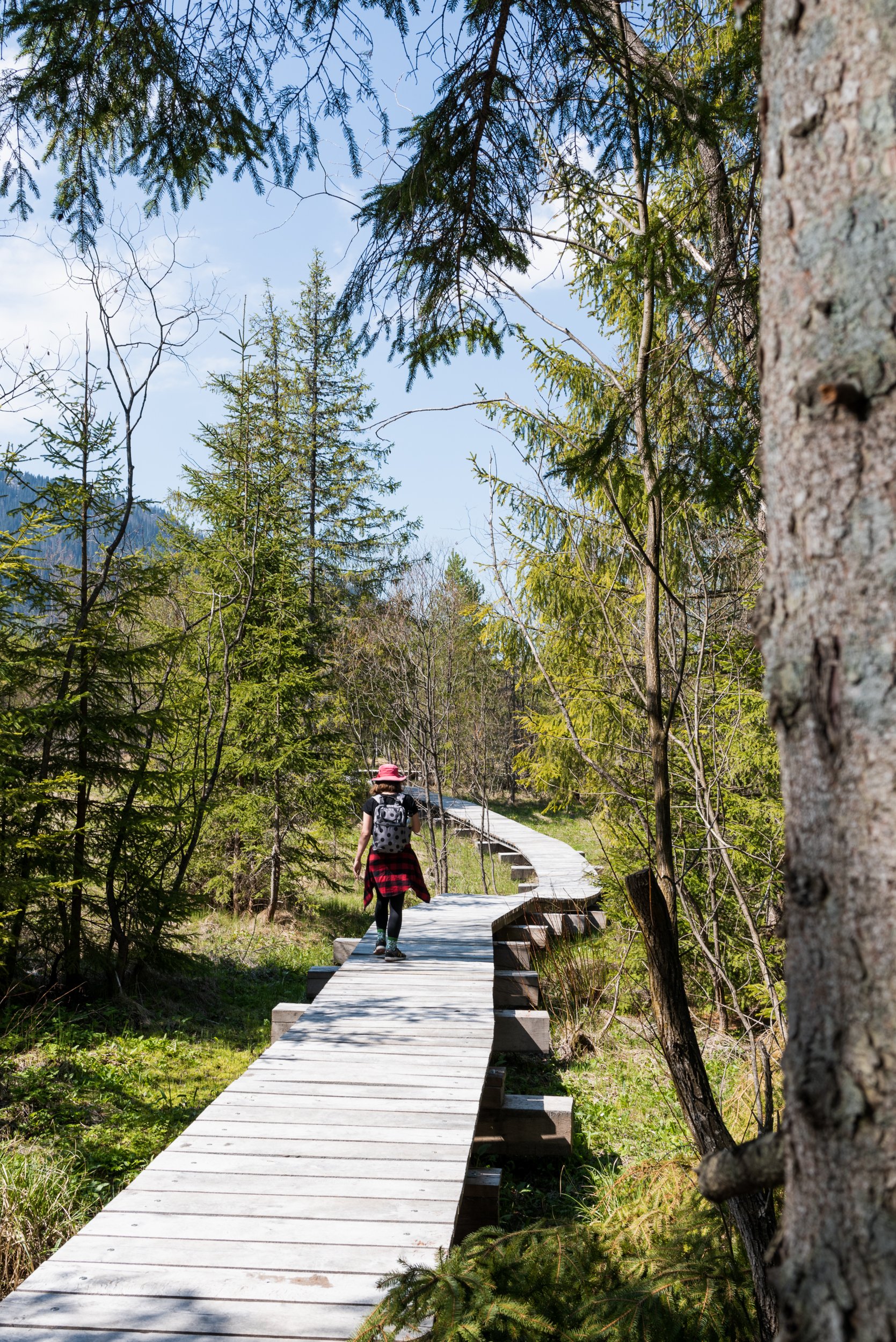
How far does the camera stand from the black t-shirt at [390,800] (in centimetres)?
692

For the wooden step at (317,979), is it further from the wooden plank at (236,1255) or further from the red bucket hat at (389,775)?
the wooden plank at (236,1255)

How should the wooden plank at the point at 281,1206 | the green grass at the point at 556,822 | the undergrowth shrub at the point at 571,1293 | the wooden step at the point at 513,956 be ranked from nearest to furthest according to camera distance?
the undergrowth shrub at the point at 571,1293
the wooden plank at the point at 281,1206
the wooden step at the point at 513,956
the green grass at the point at 556,822

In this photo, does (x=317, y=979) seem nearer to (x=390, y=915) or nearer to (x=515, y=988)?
(x=390, y=915)

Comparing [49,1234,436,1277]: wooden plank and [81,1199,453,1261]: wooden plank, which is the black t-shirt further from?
[49,1234,436,1277]: wooden plank

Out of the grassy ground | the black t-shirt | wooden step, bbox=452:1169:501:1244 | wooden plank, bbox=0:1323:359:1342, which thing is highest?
the black t-shirt

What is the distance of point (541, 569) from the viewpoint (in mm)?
9578

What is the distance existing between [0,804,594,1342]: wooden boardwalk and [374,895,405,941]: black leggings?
55.7 inches

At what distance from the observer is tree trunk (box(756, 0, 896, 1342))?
1165 mm

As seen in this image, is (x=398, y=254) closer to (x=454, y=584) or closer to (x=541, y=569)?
(x=541, y=569)

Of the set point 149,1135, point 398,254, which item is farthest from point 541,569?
point 149,1135

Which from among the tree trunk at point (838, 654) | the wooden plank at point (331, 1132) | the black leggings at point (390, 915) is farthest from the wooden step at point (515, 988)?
the tree trunk at point (838, 654)

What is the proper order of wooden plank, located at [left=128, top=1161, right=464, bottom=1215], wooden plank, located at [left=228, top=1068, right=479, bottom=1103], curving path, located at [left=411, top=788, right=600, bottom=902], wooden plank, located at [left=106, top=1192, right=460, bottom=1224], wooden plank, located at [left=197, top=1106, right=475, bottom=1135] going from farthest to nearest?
curving path, located at [left=411, top=788, right=600, bottom=902] → wooden plank, located at [left=228, top=1068, right=479, bottom=1103] → wooden plank, located at [left=197, top=1106, right=475, bottom=1135] → wooden plank, located at [left=128, top=1161, right=464, bottom=1215] → wooden plank, located at [left=106, top=1192, right=460, bottom=1224]

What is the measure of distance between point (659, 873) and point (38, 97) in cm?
427

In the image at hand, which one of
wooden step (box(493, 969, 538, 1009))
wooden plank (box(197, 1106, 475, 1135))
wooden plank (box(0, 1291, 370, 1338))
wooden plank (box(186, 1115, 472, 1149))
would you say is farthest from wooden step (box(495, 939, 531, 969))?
wooden plank (box(0, 1291, 370, 1338))
